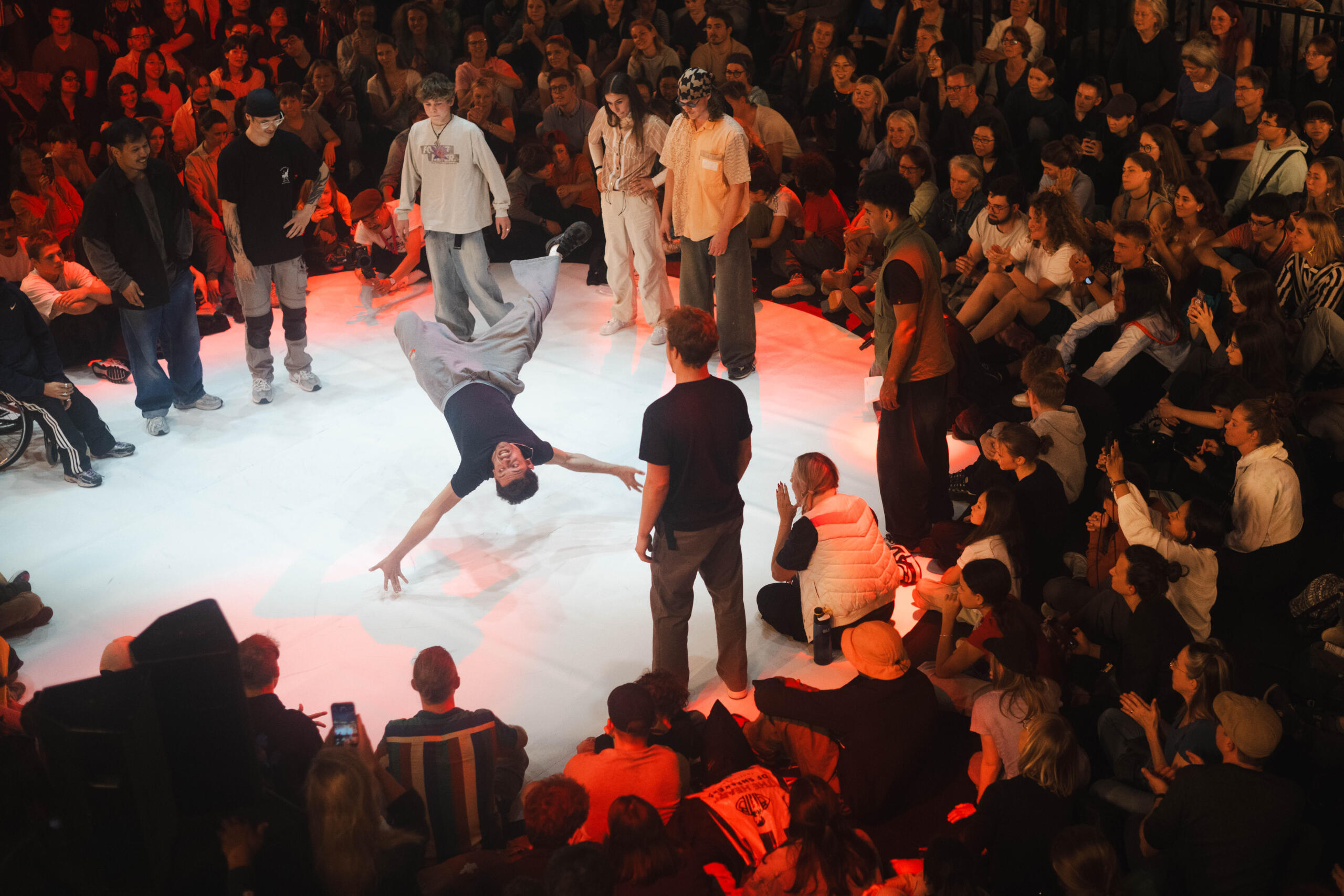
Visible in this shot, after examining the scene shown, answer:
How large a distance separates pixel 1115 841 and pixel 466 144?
4223 millimetres

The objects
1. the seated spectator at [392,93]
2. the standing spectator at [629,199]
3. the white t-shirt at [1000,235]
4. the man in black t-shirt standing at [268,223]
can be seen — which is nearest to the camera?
the man in black t-shirt standing at [268,223]

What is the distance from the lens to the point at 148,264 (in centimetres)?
495

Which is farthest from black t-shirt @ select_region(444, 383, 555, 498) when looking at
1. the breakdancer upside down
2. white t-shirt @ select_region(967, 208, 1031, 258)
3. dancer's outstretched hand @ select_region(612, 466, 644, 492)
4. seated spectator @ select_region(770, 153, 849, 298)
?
white t-shirt @ select_region(967, 208, 1031, 258)

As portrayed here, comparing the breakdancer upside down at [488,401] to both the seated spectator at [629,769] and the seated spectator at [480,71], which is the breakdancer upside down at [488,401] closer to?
the seated spectator at [629,769]

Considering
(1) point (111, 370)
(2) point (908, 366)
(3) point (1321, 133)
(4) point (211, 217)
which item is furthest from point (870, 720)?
Answer: (4) point (211, 217)

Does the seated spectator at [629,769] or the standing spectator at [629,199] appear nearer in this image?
the seated spectator at [629,769]

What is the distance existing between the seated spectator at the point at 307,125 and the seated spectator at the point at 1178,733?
5.77 metres

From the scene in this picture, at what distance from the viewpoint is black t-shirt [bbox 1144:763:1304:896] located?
7.86ft

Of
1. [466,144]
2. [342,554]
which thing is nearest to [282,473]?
[342,554]

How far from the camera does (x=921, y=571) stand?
161 inches

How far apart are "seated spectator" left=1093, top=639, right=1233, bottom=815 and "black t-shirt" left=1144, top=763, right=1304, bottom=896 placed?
0.57 feet

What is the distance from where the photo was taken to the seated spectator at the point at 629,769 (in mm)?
2746

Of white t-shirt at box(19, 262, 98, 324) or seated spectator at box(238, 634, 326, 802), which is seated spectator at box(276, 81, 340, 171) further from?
seated spectator at box(238, 634, 326, 802)

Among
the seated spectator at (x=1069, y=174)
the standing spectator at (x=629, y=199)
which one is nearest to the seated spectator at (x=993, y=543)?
the standing spectator at (x=629, y=199)
